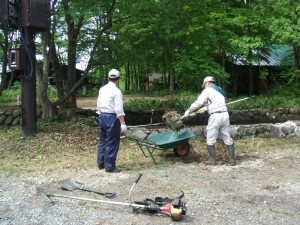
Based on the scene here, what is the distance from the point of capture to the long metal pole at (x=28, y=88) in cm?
846

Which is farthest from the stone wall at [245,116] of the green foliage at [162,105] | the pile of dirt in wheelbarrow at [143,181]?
the pile of dirt in wheelbarrow at [143,181]

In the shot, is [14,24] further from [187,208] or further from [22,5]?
[187,208]

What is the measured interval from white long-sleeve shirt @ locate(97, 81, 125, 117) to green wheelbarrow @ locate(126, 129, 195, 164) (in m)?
0.64

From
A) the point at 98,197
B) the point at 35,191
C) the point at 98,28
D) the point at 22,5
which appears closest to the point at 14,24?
the point at 22,5

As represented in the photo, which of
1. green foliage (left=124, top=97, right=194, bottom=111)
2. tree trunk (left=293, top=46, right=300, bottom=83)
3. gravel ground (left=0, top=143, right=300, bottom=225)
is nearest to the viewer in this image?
gravel ground (left=0, top=143, right=300, bottom=225)

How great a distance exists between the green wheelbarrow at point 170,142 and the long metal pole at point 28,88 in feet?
9.59

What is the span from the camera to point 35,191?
17.6 ft

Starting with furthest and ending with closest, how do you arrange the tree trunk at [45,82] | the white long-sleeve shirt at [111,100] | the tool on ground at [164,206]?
the tree trunk at [45,82]
the white long-sleeve shirt at [111,100]
the tool on ground at [164,206]

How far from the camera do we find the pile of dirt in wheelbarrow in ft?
14.5

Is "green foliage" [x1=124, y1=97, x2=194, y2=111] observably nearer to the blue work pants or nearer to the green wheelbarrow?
the green wheelbarrow

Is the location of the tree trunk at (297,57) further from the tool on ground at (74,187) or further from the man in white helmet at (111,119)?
the tool on ground at (74,187)

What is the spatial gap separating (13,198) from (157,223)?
2.16 metres

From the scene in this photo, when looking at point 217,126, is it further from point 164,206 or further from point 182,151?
point 164,206

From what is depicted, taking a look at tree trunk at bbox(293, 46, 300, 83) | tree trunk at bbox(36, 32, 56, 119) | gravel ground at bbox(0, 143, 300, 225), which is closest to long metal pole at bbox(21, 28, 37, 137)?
tree trunk at bbox(36, 32, 56, 119)
